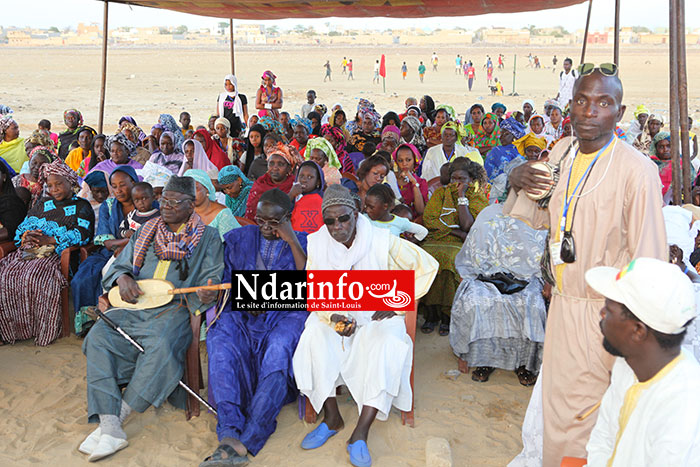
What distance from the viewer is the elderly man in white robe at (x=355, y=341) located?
3.62 metres

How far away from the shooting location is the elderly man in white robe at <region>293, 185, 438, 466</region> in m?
3.62

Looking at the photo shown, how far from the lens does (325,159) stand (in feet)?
22.4

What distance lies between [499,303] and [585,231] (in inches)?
79.2

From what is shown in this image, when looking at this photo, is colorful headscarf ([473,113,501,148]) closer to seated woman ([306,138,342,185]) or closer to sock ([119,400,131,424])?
seated woman ([306,138,342,185])

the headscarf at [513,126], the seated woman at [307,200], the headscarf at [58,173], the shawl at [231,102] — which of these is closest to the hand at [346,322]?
the seated woman at [307,200]

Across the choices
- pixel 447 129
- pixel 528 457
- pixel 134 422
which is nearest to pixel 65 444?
pixel 134 422

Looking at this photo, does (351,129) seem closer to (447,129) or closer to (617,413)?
(447,129)

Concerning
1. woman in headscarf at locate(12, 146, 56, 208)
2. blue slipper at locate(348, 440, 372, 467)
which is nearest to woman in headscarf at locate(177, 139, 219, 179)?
woman in headscarf at locate(12, 146, 56, 208)

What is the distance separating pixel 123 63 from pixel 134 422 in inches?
1601

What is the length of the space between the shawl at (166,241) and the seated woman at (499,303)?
199cm

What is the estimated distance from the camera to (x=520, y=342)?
4414 mm

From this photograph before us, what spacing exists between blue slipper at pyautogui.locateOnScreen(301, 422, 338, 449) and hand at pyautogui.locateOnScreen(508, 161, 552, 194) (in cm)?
192

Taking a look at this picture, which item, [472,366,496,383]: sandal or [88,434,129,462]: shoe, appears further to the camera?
[472,366,496,383]: sandal

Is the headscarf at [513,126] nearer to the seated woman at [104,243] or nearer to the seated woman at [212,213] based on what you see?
the seated woman at [212,213]
